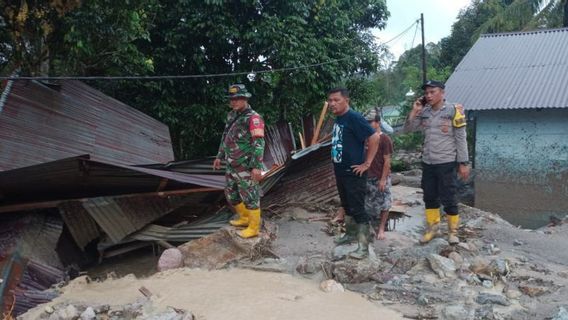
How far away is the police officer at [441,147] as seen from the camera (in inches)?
191

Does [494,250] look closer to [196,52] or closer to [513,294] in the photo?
[513,294]

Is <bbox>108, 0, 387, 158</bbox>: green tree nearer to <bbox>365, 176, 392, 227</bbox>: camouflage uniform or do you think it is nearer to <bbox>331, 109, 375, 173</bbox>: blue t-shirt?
<bbox>365, 176, 392, 227</bbox>: camouflage uniform

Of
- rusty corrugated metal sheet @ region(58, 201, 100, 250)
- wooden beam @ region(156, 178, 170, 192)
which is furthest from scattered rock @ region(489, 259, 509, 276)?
rusty corrugated metal sheet @ region(58, 201, 100, 250)

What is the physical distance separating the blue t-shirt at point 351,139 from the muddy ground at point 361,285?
847 mm

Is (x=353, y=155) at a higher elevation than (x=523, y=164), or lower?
higher

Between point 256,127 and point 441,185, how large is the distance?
2020mm

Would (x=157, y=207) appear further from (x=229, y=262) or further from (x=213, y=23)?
(x=213, y=23)

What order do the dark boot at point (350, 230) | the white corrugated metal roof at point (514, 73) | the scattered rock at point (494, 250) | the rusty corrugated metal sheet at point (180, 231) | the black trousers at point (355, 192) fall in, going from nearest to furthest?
the black trousers at point (355, 192)
the dark boot at point (350, 230)
the rusty corrugated metal sheet at point (180, 231)
the scattered rock at point (494, 250)
the white corrugated metal roof at point (514, 73)

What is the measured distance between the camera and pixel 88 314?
3504mm

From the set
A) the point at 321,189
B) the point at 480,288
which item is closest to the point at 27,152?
the point at 321,189

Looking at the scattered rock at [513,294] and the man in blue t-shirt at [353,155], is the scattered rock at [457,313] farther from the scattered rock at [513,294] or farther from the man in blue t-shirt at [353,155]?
the man in blue t-shirt at [353,155]

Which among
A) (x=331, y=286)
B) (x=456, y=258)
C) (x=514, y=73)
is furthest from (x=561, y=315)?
(x=514, y=73)

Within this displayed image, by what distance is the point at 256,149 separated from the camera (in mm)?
4809

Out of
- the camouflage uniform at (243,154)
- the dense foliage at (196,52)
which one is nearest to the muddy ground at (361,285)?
the camouflage uniform at (243,154)
